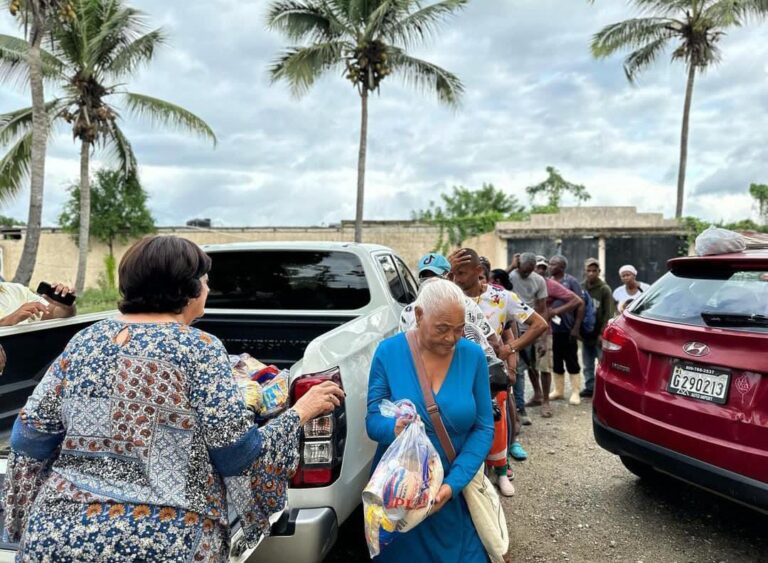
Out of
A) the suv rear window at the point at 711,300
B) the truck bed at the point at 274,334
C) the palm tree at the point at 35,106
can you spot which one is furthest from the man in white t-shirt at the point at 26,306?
the palm tree at the point at 35,106

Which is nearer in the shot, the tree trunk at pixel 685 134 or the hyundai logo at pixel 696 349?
the hyundai logo at pixel 696 349

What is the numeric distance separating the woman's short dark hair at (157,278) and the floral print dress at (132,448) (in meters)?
0.07

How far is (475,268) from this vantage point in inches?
145

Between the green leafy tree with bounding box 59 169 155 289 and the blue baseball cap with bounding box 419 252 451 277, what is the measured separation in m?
25.8

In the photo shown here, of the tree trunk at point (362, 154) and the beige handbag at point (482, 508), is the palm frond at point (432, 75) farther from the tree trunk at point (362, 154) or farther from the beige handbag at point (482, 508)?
the beige handbag at point (482, 508)

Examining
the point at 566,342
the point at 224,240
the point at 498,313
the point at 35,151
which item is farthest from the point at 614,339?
the point at 224,240

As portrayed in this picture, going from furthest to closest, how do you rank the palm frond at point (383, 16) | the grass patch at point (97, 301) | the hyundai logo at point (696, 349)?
the grass patch at point (97, 301) → the palm frond at point (383, 16) → the hyundai logo at point (696, 349)

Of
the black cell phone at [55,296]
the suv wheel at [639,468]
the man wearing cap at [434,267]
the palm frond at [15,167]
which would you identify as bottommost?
the suv wheel at [639,468]

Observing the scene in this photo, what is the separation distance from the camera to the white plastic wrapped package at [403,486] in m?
1.94

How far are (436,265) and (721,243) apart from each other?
6.30 ft

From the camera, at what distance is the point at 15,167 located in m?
15.3

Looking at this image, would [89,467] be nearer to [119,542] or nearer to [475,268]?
[119,542]

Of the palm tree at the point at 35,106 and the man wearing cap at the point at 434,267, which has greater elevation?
the palm tree at the point at 35,106

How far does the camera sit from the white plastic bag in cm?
352
